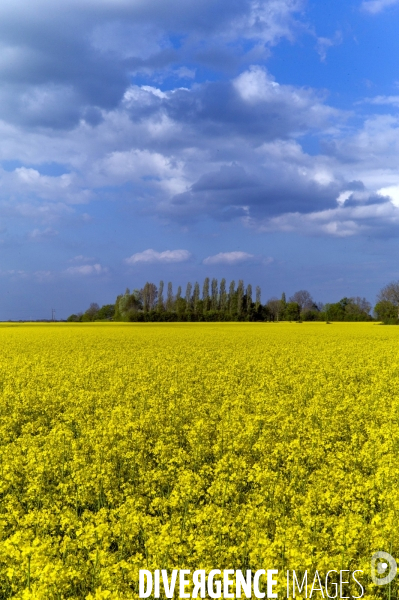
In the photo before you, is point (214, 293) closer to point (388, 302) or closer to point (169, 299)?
point (169, 299)

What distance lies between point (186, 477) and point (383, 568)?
126 inches

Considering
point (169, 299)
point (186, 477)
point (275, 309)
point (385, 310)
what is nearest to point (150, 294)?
point (169, 299)

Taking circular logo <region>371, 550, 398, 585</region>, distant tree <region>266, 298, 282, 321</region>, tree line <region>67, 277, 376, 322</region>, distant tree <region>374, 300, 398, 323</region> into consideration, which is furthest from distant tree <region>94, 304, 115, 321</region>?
circular logo <region>371, 550, 398, 585</region>

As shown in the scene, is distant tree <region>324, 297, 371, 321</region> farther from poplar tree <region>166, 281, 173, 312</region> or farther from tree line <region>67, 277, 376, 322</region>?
poplar tree <region>166, 281, 173, 312</region>

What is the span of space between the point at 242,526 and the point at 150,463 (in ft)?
11.2

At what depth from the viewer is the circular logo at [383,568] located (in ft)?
16.4

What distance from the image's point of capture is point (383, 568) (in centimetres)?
516

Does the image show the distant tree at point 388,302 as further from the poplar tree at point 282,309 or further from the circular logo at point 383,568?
the circular logo at point 383,568

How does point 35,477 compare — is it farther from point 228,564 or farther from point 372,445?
point 372,445

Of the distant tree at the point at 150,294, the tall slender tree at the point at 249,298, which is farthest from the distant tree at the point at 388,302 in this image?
the distant tree at the point at 150,294

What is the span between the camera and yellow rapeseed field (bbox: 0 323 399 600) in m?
5.16

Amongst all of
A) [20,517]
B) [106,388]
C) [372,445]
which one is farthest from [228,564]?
[106,388]

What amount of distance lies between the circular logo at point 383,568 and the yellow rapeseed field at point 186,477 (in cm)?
11

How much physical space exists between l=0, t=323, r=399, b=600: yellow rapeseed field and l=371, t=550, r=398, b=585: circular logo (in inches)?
4.5
